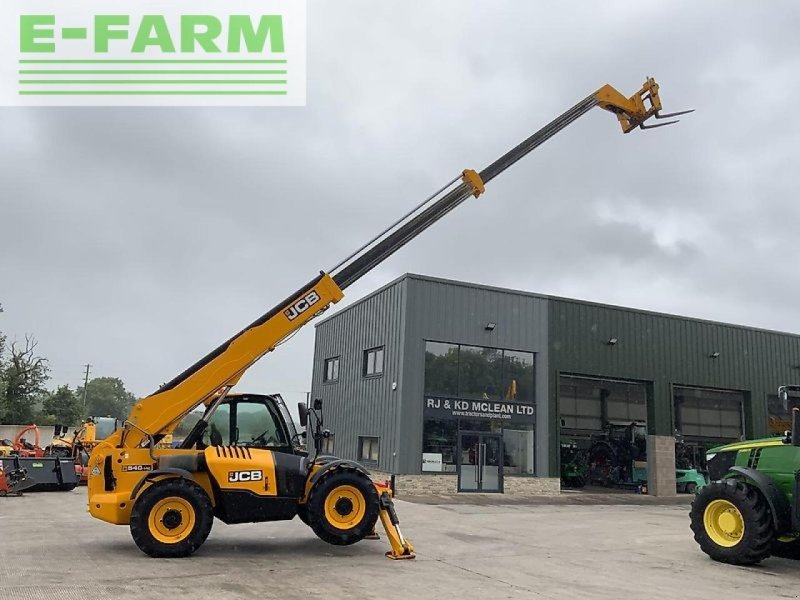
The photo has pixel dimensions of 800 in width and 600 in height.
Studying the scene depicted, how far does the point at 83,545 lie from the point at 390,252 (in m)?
6.07

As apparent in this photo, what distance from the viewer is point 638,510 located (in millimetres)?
18844

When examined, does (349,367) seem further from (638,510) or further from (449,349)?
(638,510)

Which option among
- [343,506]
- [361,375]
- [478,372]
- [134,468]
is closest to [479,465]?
[478,372]

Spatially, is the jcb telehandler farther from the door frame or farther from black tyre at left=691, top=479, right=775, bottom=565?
the door frame

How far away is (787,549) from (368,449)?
1453 cm

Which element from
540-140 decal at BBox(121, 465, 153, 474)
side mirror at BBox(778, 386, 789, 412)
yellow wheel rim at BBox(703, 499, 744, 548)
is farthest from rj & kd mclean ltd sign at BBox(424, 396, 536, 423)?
540-140 decal at BBox(121, 465, 153, 474)

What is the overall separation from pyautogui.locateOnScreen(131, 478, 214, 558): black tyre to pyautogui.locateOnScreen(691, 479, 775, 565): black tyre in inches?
270

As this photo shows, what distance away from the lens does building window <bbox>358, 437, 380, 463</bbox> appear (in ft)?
71.7

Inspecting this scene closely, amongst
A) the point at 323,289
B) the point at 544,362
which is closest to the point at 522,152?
the point at 323,289

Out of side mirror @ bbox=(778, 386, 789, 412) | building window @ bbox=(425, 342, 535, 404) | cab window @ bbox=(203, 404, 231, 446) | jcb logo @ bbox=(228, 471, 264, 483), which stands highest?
building window @ bbox=(425, 342, 535, 404)

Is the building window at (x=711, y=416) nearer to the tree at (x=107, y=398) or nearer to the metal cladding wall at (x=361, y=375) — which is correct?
the metal cladding wall at (x=361, y=375)

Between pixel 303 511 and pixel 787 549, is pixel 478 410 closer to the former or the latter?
pixel 787 549

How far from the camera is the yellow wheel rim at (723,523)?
30.2 feet

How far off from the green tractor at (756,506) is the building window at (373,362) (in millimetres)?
13587
